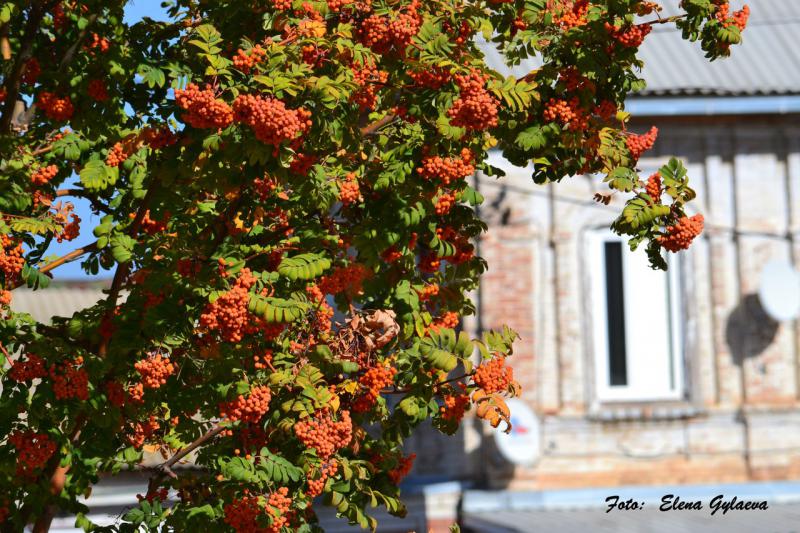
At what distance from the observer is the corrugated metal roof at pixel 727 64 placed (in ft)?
50.6

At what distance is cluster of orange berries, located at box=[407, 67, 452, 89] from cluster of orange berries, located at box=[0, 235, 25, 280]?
221cm

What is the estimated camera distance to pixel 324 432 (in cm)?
581

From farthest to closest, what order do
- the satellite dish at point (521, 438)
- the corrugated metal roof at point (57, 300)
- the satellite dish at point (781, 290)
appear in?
the corrugated metal roof at point (57, 300)
the satellite dish at point (521, 438)
the satellite dish at point (781, 290)

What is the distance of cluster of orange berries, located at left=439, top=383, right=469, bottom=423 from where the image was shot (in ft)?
21.6

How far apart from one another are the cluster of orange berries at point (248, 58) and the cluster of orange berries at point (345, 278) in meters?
1.09

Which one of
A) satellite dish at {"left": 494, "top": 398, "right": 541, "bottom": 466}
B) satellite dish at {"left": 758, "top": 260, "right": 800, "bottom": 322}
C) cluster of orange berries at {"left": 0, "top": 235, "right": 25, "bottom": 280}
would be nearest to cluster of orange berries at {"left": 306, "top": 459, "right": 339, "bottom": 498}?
cluster of orange berries at {"left": 0, "top": 235, "right": 25, "bottom": 280}

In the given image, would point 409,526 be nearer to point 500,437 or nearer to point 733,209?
point 500,437

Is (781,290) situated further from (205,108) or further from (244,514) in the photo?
(205,108)

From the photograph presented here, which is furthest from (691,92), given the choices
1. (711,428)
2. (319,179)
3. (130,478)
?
(319,179)

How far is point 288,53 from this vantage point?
5.80 metres

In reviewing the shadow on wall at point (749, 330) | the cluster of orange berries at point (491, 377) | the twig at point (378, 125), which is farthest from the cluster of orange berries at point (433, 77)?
the shadow on wall at point (749, 330)

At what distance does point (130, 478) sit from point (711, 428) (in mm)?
7797

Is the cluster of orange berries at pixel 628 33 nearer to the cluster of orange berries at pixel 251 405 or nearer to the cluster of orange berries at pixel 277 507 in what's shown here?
the cluster of orange berries at pixel 251 405

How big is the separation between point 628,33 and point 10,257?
3.31 m
